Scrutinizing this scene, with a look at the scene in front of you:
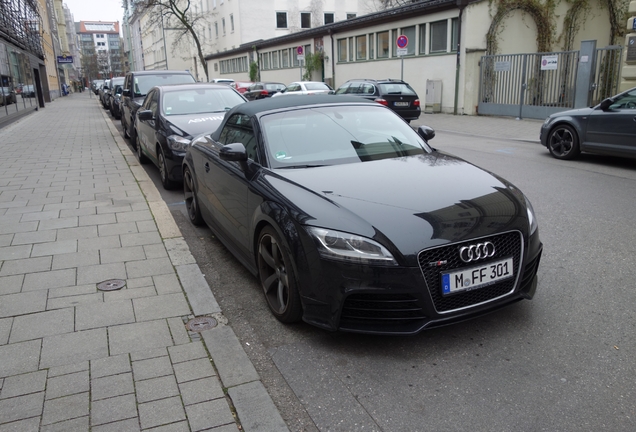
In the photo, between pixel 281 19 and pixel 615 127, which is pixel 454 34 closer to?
pixel 615 127

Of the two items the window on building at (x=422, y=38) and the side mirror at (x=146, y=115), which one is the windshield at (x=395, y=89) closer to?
the window on building at (x=422, y=38)

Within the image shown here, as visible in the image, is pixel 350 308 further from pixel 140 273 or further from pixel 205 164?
pixel 205 164

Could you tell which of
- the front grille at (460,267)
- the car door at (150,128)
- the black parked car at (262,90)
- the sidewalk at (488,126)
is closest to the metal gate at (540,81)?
the sidewalk at (488,126)

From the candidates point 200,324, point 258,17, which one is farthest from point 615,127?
point 258,17

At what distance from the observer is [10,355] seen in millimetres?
3285

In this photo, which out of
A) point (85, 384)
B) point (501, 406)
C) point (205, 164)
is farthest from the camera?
point (205, 164)

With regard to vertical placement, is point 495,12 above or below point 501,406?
above

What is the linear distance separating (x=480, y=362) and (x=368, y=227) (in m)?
1.06

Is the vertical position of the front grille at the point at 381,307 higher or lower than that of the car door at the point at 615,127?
lower

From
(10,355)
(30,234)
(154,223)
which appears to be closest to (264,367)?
(10,355)

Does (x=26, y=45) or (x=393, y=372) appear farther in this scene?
(x=26, y=45)

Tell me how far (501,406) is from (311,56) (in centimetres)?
3258

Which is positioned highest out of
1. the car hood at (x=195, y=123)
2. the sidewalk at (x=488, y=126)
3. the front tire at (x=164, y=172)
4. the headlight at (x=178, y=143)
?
the car hood at (x=195, y=123)

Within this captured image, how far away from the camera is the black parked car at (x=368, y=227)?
10.1 feet
